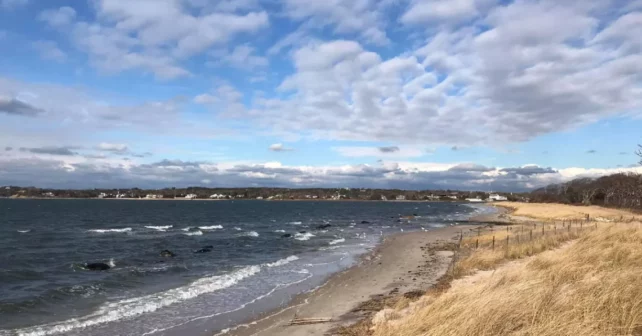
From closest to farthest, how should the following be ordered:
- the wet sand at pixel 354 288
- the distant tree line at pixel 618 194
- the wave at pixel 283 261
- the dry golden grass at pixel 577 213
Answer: the wet sand at pixel 354 288
the wave at pixel 283 261
the dry golden grass at pixel 577 213
the distant tree line at pixel 618 194

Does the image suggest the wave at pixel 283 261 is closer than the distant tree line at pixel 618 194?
Yes

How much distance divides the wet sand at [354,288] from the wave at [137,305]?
4374 mm

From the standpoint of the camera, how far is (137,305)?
1736 cm

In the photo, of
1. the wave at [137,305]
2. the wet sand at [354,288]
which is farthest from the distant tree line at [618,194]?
the wave at [137,305]

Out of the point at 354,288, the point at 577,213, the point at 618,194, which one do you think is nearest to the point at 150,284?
the point at 354,288

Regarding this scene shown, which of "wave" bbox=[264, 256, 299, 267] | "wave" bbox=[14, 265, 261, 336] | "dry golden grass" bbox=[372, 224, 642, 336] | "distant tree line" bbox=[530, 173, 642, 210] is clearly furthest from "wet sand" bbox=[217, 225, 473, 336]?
"distant tree line" bbox=[530, 173, 642, 210]

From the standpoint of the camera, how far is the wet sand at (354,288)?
13789 millimetres

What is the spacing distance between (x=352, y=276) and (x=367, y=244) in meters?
18.2

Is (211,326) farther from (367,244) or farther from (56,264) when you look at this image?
(367,244)

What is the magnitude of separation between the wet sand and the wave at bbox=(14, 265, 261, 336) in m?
4.37

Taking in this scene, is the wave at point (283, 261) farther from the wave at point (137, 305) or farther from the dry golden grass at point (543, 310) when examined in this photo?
the dry golden grass at point (543, 310)

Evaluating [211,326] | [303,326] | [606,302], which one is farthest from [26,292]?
[606,302]

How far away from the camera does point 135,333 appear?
1369 centimetres

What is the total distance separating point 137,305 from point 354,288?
864cm
